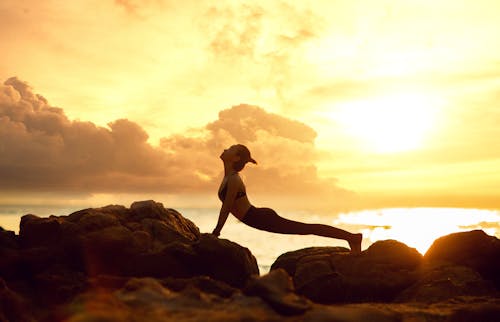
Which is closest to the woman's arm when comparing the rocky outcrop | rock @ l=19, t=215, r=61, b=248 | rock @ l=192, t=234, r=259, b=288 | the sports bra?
the sports bra

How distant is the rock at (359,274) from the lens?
12.3 m

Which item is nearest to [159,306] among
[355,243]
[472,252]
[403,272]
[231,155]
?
[231,155]

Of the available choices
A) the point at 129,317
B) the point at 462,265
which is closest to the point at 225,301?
the point at 129,317

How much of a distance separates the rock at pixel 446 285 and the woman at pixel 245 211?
2.35 m

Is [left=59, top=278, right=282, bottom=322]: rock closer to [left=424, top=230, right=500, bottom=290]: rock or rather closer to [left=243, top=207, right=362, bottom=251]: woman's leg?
[left=243, top=207, right=362, bottom=251]: woman's leg

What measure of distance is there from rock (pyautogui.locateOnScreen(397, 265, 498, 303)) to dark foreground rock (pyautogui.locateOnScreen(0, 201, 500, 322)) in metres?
0.02

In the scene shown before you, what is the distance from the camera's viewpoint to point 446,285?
11516mm

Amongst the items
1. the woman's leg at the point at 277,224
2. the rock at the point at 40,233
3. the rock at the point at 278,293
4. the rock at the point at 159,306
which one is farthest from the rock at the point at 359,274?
the rock at the point at 159,306

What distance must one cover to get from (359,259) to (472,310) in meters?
4.33

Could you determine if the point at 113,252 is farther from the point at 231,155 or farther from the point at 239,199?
the point at 231,155

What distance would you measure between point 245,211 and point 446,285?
5361mm

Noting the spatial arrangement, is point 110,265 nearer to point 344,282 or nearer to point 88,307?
point 344,282

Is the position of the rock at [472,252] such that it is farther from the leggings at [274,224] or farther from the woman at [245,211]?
the leggings at [274,224]

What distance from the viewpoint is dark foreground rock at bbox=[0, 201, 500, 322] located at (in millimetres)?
9992
